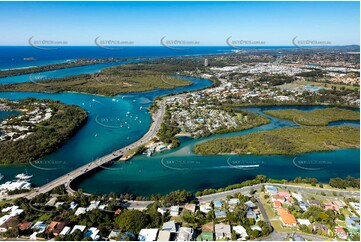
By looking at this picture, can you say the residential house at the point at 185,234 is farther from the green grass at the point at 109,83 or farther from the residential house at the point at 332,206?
the green grass at the point at 109,83

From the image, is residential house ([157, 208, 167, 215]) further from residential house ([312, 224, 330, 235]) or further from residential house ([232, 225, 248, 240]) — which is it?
residential house ([312, 224, 330, 235])

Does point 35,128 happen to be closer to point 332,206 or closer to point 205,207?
point 205,207

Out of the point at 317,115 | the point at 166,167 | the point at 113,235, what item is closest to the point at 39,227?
the point at 113,235

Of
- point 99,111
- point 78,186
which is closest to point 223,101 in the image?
point 99,111

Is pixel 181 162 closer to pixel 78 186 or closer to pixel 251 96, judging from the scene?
pixel 78 186

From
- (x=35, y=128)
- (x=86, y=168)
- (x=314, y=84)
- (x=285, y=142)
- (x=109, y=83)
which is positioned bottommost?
(x=86, y=168)

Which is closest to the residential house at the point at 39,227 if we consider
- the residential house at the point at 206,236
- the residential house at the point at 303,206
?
the residential house at the point at 206,236
